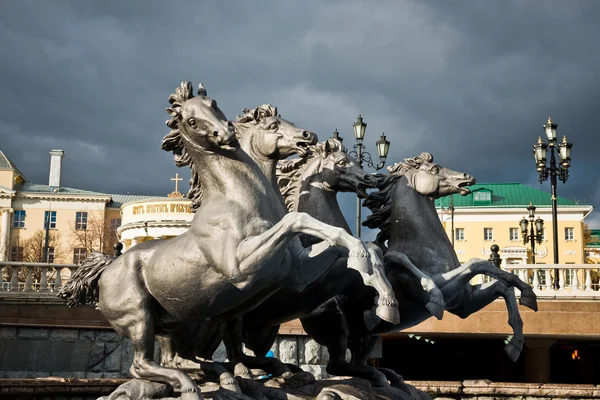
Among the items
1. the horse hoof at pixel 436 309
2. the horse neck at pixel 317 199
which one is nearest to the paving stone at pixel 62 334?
the horse neck at pixel 317 199

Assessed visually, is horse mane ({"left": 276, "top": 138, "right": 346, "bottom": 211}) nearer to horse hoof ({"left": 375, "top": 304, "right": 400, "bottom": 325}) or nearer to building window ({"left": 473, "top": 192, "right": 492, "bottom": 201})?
horse hoof ({"left": 375, "top": 304, "right": 400, "bottom": 325})

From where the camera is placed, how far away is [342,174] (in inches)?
300

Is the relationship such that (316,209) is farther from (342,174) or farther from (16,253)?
(16,253)

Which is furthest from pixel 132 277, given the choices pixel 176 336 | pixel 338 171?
pixel 338 171

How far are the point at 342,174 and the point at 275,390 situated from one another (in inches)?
90.3

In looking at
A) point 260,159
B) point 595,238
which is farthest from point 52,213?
point 260,159

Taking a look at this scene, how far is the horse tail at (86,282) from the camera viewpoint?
7059 millimetres

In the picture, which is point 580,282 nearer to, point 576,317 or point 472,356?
point 576,317

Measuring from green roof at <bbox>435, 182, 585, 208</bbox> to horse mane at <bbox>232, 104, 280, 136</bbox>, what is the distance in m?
53.2

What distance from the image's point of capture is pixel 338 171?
764 centimetres

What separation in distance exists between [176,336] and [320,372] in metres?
5.23

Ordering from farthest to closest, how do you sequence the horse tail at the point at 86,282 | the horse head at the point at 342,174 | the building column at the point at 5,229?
the building column at the point at 5,229 < the horse head at the point at 342,174 < the horse tail at the point at 86,282

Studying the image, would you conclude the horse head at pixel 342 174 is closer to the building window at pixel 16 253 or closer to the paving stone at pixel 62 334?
the paving stone at pixel 62 334

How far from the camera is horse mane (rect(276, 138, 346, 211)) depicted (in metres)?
7.79
